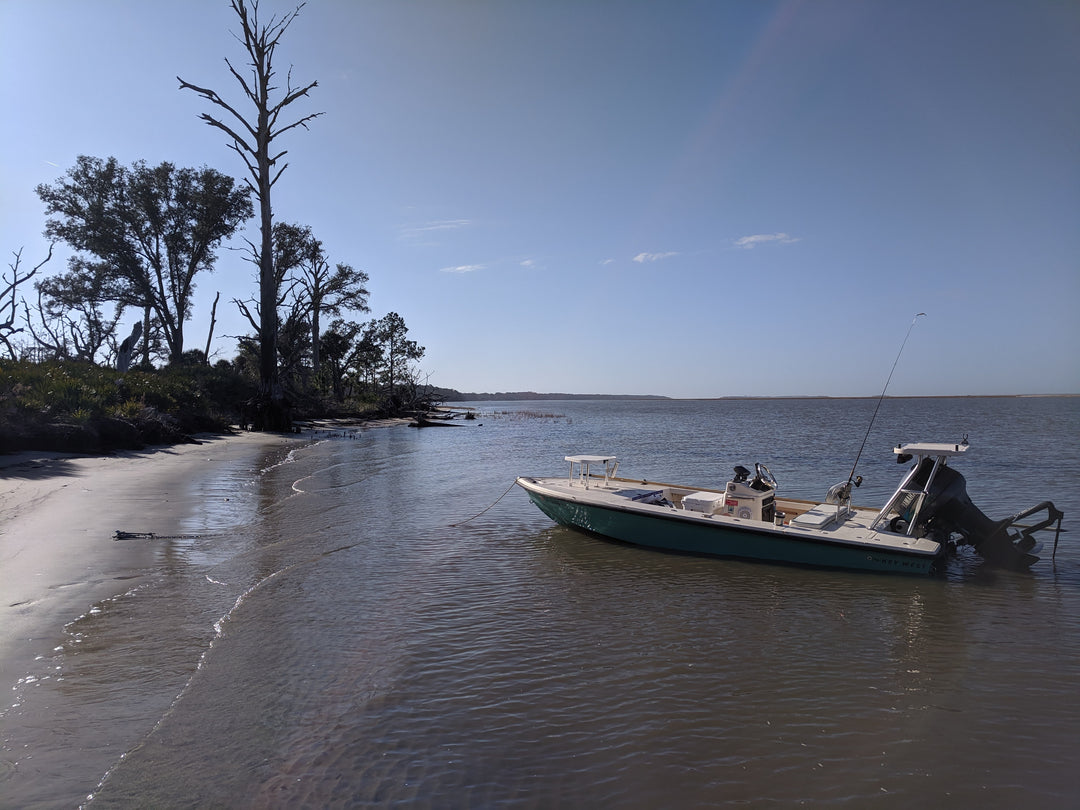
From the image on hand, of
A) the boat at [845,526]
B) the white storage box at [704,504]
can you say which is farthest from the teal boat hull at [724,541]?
the white storage box at [704,504]

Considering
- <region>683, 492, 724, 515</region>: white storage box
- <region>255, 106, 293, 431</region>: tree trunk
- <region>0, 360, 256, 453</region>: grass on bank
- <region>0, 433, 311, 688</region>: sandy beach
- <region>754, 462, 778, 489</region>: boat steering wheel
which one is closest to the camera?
<region>0, 433, 311, 688</region>: sandy beach

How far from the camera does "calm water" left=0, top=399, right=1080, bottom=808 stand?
13.5 ft

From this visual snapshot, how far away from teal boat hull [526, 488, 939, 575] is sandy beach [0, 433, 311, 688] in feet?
24.2

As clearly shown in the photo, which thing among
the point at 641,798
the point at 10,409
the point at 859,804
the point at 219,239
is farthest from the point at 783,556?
the point at 219,239

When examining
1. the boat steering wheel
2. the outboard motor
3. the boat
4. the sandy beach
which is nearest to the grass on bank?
the sandy beach

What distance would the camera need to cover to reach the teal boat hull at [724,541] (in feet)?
30.2

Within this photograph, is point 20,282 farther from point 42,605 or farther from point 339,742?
point 339,742

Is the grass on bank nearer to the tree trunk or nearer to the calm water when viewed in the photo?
the tree trunk

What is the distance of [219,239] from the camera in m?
39.3

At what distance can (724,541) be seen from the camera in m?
10.1

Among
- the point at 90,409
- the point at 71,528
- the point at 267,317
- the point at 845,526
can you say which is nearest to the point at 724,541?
the point at 845,526

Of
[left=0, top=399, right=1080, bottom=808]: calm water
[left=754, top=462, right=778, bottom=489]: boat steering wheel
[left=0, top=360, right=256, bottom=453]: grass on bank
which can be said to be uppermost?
[left=0, top=360, right=256, bottom=453]: grass on bank

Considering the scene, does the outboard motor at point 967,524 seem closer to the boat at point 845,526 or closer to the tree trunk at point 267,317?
the boat at point 845,526

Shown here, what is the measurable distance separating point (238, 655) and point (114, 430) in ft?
51.9
